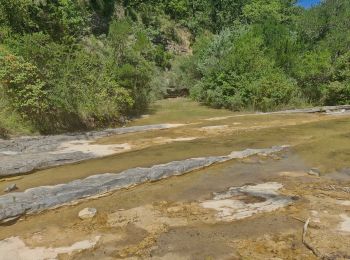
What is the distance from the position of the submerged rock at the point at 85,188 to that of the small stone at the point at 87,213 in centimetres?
81

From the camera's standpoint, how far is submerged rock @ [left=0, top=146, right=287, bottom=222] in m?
8.87

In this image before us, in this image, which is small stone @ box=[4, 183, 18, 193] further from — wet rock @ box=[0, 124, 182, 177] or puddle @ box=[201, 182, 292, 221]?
puddle @ box=[201, 182, 292, 221]

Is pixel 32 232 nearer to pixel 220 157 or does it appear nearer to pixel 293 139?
pixel 220 157

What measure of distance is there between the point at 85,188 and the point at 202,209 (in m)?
3.26

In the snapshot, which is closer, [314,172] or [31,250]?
[31,250]

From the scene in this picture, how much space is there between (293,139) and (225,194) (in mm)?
8742

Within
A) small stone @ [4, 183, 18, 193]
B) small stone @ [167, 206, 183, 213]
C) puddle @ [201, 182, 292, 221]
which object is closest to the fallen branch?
puddle @ [201, 182, 292, 221]

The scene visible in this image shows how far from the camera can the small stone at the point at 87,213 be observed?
8.66 m

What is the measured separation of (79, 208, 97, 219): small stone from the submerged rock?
810mm

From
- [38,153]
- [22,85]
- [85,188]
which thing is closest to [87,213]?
[85,188]

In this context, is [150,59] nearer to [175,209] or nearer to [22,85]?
[22,85]

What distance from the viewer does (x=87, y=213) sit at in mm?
8773

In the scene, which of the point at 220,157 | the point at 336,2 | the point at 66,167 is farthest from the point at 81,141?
the point at 336,2

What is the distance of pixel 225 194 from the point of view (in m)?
9.84
